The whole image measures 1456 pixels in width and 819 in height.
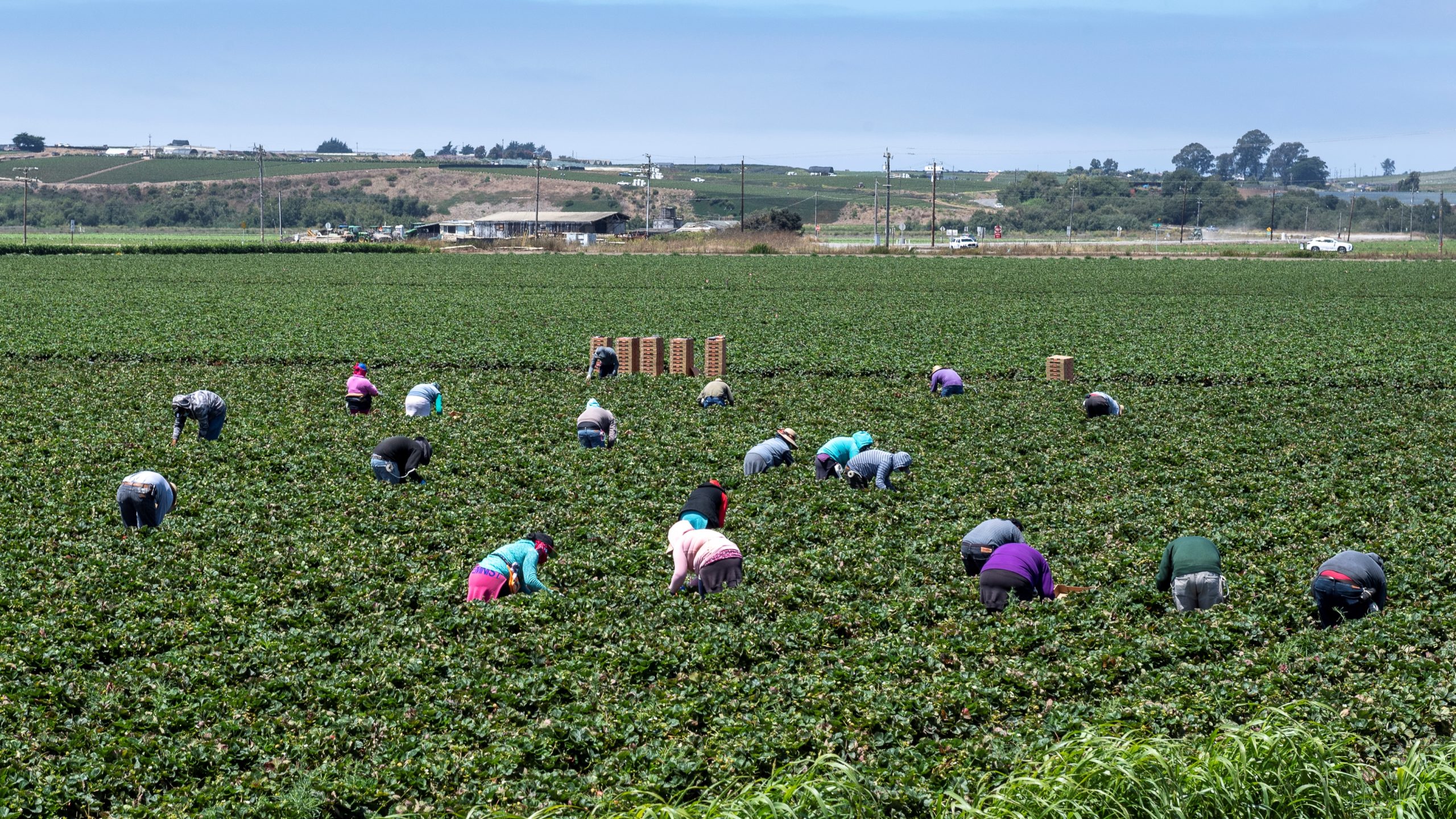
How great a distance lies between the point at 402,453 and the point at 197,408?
15.5 ft

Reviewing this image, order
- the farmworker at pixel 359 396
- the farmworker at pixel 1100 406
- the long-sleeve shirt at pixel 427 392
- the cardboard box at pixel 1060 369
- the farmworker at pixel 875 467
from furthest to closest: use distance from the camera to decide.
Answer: the cardboard box at pixel 1060 369 < the farmworker at pixel 1100 406 < the farmworker at pixel 359 396 < the long-sleeve shirt at pixel 427 392 < the farmworker at pixel 875 467

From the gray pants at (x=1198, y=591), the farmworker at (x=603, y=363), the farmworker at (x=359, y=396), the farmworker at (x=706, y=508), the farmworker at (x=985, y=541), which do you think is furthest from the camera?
the farmworker at (x=603, y=363)

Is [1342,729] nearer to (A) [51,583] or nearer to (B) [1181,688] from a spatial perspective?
(B) [1181,688]

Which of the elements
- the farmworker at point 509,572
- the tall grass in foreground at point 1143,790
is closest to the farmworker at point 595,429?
the farmworker at point 509,572

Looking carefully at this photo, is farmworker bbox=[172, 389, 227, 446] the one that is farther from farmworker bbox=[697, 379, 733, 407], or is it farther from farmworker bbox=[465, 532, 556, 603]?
farmworker bbox=[465, 532, 556, 603]

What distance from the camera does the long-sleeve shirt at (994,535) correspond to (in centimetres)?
1377

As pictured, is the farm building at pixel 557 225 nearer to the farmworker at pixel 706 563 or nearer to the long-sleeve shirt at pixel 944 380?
the long-sleeve shirt at pixel 944 380

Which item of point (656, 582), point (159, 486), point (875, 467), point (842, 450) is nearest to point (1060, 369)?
point (842, 450)

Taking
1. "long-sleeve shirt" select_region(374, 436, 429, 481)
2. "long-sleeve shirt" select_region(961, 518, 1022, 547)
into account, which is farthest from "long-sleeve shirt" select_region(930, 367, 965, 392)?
"long-sleeve shirt" select_region(961, 518, 1022, 547)

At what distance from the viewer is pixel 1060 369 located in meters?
29.7

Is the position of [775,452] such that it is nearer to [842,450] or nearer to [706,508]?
[842,450]

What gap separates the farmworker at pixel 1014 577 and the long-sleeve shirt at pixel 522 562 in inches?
178

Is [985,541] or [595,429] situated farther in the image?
[595,429]

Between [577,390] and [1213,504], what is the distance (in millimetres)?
14128
